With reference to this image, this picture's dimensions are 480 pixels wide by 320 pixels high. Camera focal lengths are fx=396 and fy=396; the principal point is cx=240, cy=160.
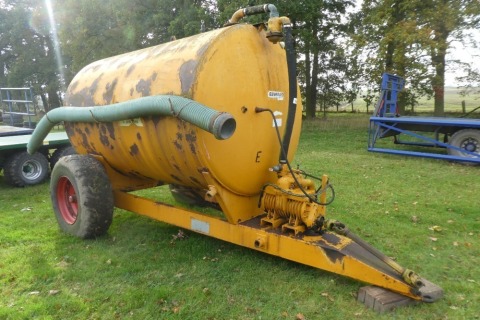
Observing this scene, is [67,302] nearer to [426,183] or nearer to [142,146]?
[142,146]

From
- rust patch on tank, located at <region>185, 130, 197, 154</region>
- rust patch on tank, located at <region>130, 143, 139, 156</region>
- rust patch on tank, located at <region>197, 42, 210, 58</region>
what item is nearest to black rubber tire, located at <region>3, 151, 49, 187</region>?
rust patch on tank, located at <region>130, 143, 139, 156</region>

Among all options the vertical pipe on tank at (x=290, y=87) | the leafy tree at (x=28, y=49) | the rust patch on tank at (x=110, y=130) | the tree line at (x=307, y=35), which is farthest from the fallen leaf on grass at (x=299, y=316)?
the leafy tree at (x=28, y=49)

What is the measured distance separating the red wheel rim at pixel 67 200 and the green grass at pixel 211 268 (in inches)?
10.4

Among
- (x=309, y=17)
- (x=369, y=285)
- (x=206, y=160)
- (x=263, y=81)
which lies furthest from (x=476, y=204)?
(x=309, y=17)

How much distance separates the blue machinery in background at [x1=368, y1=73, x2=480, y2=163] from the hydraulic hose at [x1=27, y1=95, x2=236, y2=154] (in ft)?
26.2

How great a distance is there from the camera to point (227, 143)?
12.2 feet

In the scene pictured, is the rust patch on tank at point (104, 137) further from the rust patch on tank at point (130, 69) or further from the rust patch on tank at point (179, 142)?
the rust patch on tank at point (179, 142)

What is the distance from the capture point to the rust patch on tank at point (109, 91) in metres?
4.41

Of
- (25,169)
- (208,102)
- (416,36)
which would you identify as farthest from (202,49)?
(416,36)

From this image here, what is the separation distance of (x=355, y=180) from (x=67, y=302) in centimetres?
577

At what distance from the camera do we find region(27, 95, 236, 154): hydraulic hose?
3.08 meters

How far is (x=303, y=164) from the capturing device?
373 inches

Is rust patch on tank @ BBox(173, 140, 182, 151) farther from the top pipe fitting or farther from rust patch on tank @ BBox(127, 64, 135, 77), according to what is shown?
the top pipe fitting

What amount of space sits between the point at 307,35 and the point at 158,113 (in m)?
14.7
